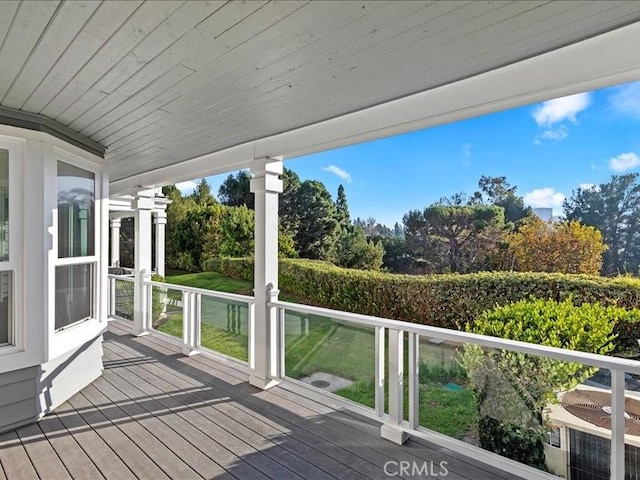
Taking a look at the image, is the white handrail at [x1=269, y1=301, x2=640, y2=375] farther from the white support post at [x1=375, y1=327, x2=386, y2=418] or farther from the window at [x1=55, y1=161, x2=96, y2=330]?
the window at [x1=55, y1=161, x2=96, y2=330]

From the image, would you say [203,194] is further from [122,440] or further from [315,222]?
[122,440]

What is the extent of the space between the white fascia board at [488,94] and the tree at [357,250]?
897cm

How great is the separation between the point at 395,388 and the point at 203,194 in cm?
1688

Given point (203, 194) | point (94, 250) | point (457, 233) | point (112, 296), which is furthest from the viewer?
point (203, 194)

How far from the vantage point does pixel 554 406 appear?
232 centimetres

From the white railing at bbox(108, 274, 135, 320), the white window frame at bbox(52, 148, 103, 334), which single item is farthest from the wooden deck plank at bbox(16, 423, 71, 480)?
the white railing at bbox(108, 274, 135, 320)

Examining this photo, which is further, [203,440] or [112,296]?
[112,296]

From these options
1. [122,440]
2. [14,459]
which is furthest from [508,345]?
[14,459]

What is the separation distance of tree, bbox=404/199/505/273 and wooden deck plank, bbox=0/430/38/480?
9138mm

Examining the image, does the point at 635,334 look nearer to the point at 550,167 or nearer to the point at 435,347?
the point at 435,347

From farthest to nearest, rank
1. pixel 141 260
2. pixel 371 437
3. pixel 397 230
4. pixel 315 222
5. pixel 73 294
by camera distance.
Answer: pixel 315 222 < pixel 397 230 < pixel 141 260 < pixel 73 294 < pixel 371 437

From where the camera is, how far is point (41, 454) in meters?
2.65

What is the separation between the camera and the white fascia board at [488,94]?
74.7 inches

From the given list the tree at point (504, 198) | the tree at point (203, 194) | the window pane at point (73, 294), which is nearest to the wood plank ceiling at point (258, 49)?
the window pane at point (73, 294)
